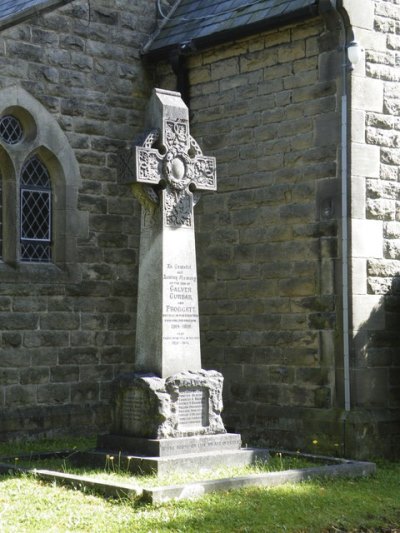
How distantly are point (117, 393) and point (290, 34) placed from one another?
5285mm

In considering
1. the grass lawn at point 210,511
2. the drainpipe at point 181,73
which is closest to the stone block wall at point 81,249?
the drainpipe at point 181,73

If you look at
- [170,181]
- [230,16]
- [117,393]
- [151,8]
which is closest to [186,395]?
[117,393]

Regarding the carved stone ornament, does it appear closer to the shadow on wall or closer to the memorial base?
the memorial base

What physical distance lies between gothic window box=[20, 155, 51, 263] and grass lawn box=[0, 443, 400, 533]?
171 inches

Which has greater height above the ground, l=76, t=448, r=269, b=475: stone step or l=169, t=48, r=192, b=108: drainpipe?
l=169, t=48, r=192, b=108: drainpipe

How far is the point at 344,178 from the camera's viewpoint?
13312 mm

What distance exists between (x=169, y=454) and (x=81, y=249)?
4.65 meters

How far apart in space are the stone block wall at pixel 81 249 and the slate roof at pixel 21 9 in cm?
12

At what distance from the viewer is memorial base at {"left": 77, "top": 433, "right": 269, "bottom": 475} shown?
10727 millimetres

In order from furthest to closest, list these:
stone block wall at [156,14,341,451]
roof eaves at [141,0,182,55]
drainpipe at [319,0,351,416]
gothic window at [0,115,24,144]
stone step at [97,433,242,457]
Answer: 1. roof eaves at [141,0,182,55]
2. gothic window at [0,115,24,144]
3. stone block wall at [156,14,341,451]
4. drainpipe at [319,0,351,416]
5. stone step at [97,433,242,457]

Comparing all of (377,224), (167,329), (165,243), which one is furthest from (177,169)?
(377,224)

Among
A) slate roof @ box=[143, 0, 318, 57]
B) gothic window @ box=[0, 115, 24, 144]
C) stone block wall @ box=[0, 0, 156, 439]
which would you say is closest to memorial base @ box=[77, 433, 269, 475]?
stone block wall @ box=[0, 0, 156, 439]

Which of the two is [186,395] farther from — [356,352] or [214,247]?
[214,247]

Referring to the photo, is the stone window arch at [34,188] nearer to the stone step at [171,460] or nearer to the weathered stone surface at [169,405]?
the weathered stone surface at [169,405]
